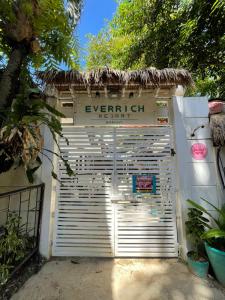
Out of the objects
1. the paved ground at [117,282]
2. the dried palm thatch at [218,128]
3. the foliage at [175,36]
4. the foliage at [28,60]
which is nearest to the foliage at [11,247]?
the paved ground at [117,282]

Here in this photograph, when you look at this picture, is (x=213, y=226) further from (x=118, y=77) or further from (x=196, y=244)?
(x=118, y=77)

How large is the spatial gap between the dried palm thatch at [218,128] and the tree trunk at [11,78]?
274 centimetres

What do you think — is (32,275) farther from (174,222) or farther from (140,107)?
(140,107)

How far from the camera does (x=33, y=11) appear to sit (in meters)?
2.48

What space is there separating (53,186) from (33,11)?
2.33 meters

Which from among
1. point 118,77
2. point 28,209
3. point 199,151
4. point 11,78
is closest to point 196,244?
point 199,151

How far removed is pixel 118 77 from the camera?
2812 millimetres

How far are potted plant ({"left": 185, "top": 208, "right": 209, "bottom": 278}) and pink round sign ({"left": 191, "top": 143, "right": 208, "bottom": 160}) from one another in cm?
75

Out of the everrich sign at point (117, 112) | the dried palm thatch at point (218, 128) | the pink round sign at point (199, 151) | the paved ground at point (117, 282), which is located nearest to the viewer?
the paved ground at point (117, 282)

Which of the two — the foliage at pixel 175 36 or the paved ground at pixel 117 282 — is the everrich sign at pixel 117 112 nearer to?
the paved ground at pixel 117 282

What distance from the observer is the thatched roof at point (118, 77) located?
2.80 metres

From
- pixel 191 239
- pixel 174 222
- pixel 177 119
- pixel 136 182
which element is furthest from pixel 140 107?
pixel 191 239

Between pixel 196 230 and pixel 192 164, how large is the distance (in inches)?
35.2

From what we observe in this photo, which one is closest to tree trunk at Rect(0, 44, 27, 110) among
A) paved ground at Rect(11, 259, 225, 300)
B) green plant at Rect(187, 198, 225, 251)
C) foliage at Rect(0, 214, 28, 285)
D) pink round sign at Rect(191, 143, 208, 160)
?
foliage at Rect(0, 214, 28, 285)
